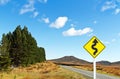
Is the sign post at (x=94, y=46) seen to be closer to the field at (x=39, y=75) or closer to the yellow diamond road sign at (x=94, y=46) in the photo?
the yellow diamond road sign at (x=94, y=46)

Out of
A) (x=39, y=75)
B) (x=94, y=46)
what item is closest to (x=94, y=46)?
(x=94, y=46)

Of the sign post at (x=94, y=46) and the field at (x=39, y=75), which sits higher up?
the sign post at (x=94, y=46)

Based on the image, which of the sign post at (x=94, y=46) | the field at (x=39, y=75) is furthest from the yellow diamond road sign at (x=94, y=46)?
the field at (x=39, y=75)

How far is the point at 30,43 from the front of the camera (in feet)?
258

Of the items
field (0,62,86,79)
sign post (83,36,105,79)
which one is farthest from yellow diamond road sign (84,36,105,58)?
field (0,62,86,79)

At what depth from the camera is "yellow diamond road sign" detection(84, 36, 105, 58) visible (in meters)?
16.3

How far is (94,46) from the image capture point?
16.5 metres

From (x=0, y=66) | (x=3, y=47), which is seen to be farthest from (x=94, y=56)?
(x=3, y=47)

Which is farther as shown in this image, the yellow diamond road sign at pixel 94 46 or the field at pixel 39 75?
the field at pixel 39 75

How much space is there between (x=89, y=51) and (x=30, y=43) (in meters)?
63.0

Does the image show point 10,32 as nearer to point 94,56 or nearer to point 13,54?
point 13,54

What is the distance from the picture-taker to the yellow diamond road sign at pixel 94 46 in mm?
16281

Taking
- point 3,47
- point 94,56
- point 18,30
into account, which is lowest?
point 94,56

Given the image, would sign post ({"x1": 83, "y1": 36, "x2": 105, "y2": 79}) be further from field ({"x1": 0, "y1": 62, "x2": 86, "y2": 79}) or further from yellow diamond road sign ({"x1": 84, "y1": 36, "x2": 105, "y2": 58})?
field ({"x1": 0, "y1": 62, "x2": 86, "y2": 79})
